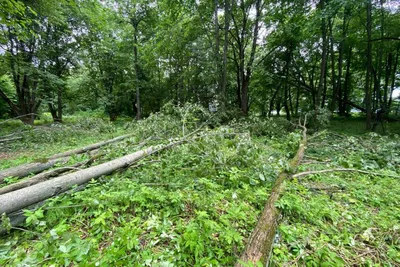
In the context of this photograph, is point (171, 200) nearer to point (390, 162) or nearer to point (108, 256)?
point (108, 256)

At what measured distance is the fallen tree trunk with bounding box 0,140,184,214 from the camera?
1.58m

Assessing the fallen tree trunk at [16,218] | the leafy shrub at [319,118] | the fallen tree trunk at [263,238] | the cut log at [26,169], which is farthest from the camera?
the leafy shrub at [319,118]

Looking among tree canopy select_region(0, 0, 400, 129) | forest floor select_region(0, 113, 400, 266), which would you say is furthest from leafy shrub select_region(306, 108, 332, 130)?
forest floor select_region(0, 113, 400, 266)

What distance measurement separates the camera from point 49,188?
187 cm

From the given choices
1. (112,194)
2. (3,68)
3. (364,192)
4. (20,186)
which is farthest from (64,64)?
(364,192)

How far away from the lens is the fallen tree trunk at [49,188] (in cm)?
158

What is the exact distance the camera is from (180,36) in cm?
833

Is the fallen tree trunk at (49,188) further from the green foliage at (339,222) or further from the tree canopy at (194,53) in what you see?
the tree canopy at (194,53)

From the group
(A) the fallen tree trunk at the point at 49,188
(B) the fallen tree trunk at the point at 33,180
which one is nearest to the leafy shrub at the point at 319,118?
(A) the fallen tree trunk at the point at 49,188

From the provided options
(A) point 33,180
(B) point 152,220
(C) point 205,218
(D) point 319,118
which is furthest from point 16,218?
(D) point 319,118

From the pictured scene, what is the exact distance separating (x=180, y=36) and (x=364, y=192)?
28.1 ft

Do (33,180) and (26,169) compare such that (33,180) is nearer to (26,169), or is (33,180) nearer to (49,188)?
(49,188)

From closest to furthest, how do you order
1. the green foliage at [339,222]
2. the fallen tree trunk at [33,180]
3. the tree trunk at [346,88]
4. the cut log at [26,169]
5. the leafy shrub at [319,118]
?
the green foliage at [339,222] → the fallen tree trunk at [33,180] → the cut log at [26,169] → the leafy shrub at [319,118] → the tree trunk at [346,88]

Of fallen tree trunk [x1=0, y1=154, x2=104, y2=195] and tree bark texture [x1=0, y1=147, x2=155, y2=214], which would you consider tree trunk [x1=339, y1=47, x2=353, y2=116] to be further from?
fallen tree trunk [x1=0, y1=154, x2=104, y2=195]
